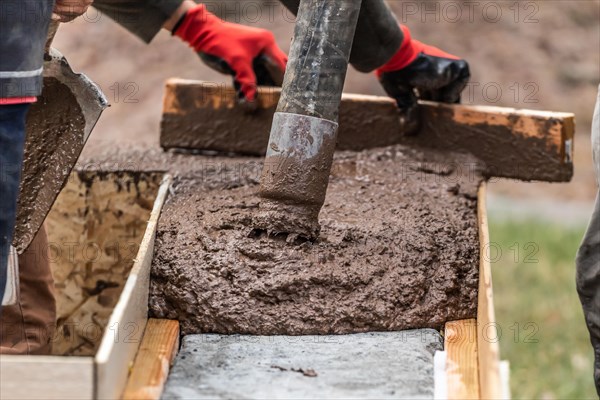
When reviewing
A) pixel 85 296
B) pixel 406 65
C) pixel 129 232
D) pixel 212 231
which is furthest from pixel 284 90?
pixel 85 296

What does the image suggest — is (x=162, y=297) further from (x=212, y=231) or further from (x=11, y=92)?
(x=11, y=92)

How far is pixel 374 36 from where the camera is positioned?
2598 millimetres

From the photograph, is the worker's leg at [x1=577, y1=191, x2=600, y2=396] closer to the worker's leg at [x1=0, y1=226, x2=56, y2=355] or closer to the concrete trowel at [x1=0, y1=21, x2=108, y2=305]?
the concrete trowel at [x1=0, y1=21, x2=108, y2=305]

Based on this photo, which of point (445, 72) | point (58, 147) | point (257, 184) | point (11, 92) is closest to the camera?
point (11, 92)

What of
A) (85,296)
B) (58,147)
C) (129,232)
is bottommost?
(85,296)

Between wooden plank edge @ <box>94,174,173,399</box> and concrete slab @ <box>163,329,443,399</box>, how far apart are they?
0.10m

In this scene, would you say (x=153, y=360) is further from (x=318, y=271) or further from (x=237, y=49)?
(x=237, y=49)

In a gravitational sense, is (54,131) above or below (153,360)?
above

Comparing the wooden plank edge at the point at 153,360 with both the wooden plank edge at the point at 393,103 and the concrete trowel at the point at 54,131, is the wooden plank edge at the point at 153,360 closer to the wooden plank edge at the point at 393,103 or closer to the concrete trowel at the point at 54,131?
the concrete trowel at the point at 54,131

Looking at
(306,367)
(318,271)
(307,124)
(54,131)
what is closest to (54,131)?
(54,131)

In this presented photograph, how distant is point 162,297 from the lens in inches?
77.6

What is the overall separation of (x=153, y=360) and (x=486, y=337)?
25.7 inches

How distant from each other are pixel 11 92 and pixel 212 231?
620 millimetres

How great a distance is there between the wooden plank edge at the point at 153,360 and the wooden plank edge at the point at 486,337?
609 mm
